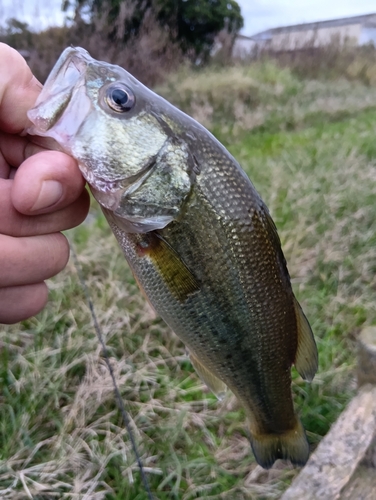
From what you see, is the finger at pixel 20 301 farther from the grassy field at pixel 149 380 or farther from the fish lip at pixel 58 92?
the grassy field at pixel 149 380

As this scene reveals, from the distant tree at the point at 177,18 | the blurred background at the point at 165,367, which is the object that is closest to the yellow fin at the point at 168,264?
the blurred background at the point at 165,367

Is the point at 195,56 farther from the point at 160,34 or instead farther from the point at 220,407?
the point at 220,407

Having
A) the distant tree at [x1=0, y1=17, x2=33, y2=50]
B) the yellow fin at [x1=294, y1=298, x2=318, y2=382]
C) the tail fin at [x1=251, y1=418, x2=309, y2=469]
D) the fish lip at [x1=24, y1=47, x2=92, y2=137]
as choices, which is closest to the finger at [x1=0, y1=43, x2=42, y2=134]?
the fish lip at [x1=24, y1=47, x2=92, y2=137]

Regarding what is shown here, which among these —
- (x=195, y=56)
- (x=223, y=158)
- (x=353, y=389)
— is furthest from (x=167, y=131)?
(x=195, y=56)

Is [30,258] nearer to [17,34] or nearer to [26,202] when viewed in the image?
[26,202]

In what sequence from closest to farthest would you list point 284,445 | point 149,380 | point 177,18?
point 284,445 → point 149,380 → point 177,18

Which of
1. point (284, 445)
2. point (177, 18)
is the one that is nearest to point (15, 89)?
point (284, 445)

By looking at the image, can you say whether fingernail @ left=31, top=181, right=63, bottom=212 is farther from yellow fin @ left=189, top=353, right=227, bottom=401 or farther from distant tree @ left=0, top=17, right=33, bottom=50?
distant tree @ left=0, top=17, right=33, bottom=50
